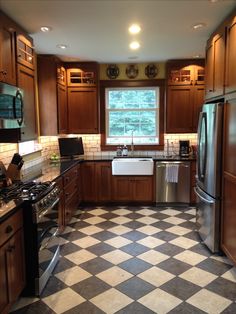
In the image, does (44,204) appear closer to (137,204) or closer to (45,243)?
(45,243)

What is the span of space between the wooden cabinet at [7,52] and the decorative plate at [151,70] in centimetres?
287

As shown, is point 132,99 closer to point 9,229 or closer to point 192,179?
point 192,179

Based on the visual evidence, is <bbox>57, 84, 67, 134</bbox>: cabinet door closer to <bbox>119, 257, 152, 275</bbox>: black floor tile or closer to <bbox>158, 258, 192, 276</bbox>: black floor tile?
<bbox>119, 257, 152, 275</bbox>: black floor tile

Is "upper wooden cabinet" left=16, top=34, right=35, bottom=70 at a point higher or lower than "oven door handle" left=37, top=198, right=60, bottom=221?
higher

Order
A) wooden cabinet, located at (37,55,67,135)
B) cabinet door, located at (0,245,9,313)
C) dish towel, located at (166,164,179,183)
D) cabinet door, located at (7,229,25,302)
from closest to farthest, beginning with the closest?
cabinet door, located at (0,245,9,313)
cabinet door, located at (7,229,25,302)
wooden cabinet, located at (37,55,67,135)
dish towel, located at (166,164,179,183)

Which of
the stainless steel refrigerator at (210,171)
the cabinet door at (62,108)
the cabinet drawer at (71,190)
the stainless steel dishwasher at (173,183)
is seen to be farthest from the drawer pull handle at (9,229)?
the stainless steel dishwasher at (173,183)

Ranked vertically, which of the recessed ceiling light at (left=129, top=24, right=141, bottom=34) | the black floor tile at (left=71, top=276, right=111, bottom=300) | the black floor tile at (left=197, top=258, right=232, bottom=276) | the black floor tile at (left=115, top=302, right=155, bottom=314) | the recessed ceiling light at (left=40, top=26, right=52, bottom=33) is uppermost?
the recessed ceiling light at (left=129, top=24, right=141, bottom=34)

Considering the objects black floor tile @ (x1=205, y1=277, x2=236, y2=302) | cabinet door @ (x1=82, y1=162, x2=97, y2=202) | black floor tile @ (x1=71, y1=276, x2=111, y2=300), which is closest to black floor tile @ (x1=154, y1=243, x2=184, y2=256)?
black floor tile @ (x1=205, y1=277, x2=236, y2=302)

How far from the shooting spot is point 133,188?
5039 mm

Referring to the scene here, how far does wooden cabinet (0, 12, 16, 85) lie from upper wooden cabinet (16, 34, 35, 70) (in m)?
0.12

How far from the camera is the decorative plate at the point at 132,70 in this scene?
17.4 feet

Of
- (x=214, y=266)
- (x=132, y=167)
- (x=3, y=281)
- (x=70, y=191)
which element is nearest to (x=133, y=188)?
(x=132, y=167)

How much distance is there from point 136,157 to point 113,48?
1.94 meters

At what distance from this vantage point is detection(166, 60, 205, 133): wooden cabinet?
199 inches
